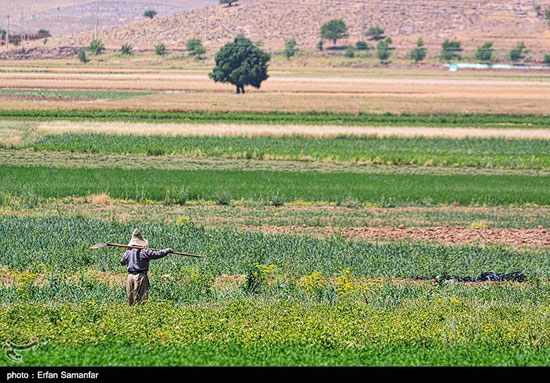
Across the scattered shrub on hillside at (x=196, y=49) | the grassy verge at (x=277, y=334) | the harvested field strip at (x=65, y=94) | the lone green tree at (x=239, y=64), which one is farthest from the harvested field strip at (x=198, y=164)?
the scattered shrub on hillside at (x=196, y=49)

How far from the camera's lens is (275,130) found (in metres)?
58.1

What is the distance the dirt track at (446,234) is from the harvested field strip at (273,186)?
5490mm

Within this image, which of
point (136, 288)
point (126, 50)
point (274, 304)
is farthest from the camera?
point (126, 50)

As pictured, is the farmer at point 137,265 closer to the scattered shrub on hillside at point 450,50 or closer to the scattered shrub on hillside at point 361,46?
the scattered shrub on hillside at point 450,50

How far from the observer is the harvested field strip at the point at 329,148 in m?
46.6

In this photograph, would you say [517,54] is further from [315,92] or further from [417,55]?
[315,92]

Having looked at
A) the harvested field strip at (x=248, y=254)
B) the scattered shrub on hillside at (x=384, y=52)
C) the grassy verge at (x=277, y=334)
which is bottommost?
the scattered shrub on hillside at (x=384, y=52)

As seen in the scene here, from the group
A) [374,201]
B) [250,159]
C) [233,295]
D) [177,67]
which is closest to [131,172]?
[250,159]

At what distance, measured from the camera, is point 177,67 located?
151m

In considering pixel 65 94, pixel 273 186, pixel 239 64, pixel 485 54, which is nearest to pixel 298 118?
pixel 65 94

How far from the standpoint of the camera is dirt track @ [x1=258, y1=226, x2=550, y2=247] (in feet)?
87.8

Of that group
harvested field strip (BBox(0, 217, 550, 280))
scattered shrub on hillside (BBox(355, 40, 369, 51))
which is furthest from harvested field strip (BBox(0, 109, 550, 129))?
scattered shrub on hillside (BBox(355, 40, 369, 51))

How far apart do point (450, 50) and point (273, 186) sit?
15050 cm

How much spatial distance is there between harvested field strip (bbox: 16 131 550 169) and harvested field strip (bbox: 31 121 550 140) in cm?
148
